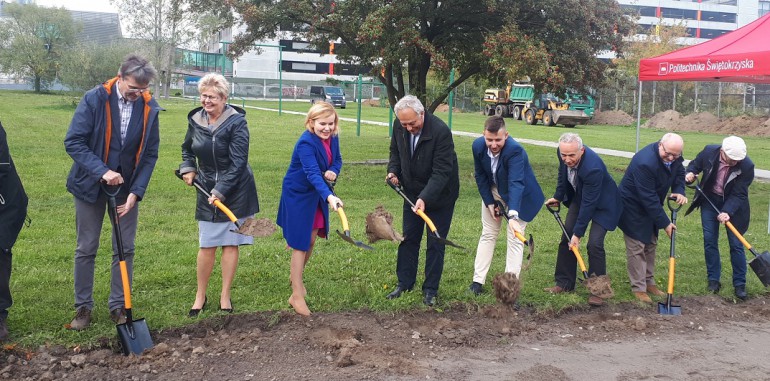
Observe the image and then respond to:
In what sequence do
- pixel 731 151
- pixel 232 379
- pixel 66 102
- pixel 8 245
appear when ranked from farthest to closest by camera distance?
pixel 66 102 → pixel 731 151 → pixel 8 245 → pixel 232 379

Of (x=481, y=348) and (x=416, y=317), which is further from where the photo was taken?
(x=416, y=317)

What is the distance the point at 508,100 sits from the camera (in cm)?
4100

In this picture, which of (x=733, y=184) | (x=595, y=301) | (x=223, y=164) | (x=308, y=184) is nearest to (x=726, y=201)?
(x=733, y=184)

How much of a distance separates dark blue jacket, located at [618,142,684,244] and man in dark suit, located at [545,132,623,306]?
0.58 ft

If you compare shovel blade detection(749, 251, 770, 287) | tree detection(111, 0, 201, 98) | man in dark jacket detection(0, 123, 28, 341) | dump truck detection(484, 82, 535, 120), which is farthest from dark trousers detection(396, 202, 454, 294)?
tree detection(111, 0, 201, 98)

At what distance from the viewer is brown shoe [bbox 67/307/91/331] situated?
506 cm

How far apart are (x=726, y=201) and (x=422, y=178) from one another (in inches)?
123

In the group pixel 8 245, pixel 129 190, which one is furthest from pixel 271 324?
pixel 8 245

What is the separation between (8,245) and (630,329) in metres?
4.61

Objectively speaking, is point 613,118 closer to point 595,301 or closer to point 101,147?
point 595,301

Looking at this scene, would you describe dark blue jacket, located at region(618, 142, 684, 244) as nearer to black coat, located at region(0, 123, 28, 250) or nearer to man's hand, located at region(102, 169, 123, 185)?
man's hand, located at region(102, 169, 123, 185)

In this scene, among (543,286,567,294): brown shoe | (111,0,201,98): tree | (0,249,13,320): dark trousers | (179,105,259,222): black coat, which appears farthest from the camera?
(111,0,201,98): tree

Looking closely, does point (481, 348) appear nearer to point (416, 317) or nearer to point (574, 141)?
point (416, 317)

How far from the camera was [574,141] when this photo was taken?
607cm
